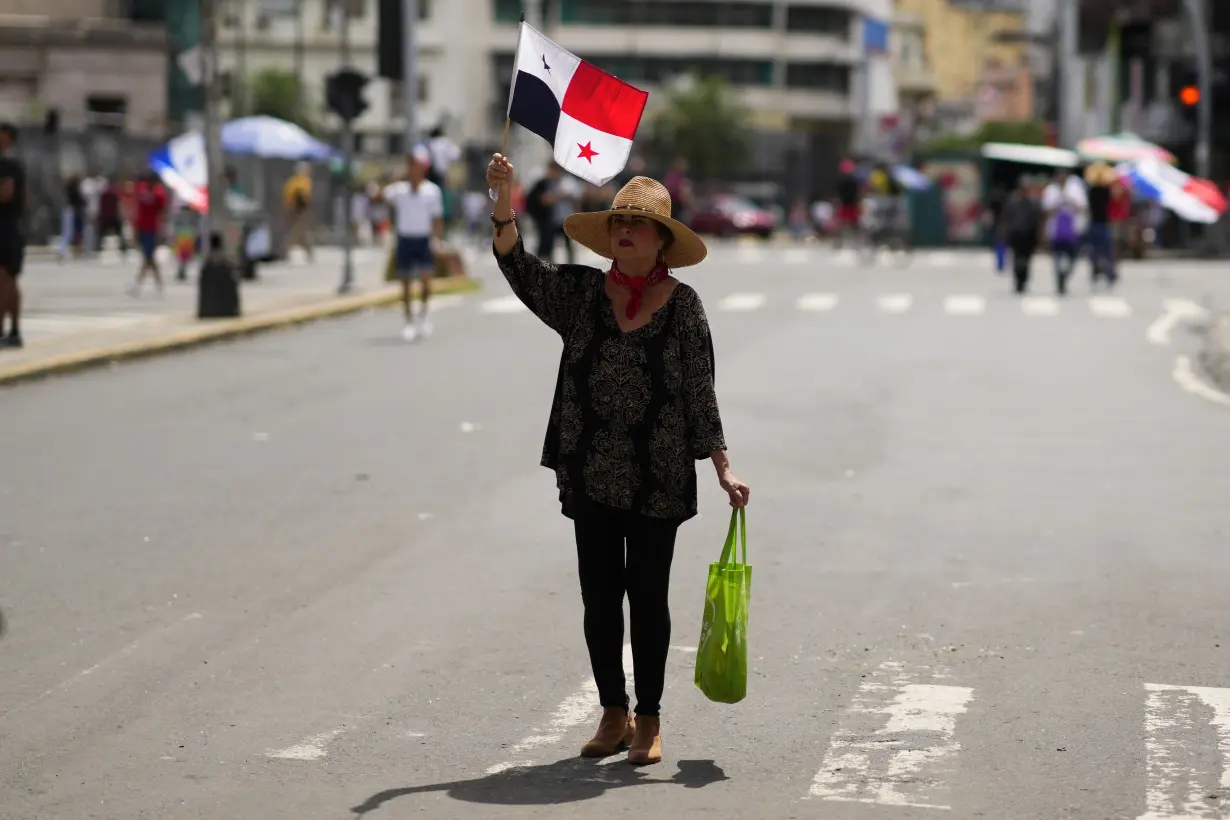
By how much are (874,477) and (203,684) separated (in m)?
6.08

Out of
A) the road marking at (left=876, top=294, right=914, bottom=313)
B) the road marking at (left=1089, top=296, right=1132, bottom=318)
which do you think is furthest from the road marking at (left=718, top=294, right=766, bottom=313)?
the road marking at (left=1089, top=296, right=1132, bottom=318)

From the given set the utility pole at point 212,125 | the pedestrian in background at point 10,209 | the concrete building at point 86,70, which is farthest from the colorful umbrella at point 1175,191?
the concrete building at point 86,70

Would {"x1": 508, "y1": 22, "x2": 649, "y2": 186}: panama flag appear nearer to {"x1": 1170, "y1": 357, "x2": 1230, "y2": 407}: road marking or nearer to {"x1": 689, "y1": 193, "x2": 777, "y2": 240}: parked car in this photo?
{"x1": 1170, "y1": 357, "x2": 1230, "y2": 407}: road marking

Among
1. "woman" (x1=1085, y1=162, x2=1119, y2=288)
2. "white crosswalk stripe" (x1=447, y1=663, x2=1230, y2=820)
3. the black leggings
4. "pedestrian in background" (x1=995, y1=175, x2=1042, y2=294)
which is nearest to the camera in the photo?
"white crosswalk stripe" (x1=447, y1=663, x2=1230, y2=820)

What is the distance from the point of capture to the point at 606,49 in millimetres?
109688

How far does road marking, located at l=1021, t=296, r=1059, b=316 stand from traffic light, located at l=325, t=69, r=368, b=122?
9296 millimetres

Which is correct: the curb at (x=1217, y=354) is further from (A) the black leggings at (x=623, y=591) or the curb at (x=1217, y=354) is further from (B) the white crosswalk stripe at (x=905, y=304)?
(A) the black leggings at (x=623, y=591)

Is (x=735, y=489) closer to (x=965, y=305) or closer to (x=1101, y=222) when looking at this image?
(x=965, y=305)

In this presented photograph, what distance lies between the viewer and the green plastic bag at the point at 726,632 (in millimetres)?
6492

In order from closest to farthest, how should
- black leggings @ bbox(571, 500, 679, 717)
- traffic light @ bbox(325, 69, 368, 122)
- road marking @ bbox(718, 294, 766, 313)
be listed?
black leggings @ bbox(571, 500, 679, 717) < road marking @ bbox(718, 294, 766, 313) < traffic light @ bbox(325, 69, 368, 122)

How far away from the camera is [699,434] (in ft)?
21.6

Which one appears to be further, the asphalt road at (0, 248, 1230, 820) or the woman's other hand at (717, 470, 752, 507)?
the woman's other hand at (717, 470, 752, 507)

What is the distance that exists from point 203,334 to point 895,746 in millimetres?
16348

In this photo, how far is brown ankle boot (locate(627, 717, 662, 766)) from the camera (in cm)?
653
